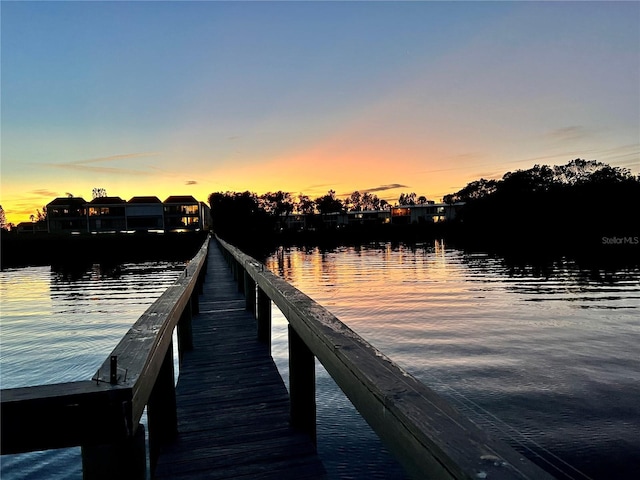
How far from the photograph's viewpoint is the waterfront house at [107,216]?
312ft

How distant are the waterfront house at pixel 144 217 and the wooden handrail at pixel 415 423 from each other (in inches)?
3950

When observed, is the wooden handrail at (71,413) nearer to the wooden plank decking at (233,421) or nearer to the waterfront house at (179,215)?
the wooden plank decking at (233,421)

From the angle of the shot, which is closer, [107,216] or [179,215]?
[107,216]

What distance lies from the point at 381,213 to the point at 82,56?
428 feet

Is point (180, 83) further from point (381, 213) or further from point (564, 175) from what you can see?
point (381, 213)

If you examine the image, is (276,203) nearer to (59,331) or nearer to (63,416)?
(59,331)

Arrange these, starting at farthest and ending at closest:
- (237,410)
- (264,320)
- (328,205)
Result: 1. (328,205)
2. (264,320)
3. (237,410)

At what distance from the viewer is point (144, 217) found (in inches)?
3772

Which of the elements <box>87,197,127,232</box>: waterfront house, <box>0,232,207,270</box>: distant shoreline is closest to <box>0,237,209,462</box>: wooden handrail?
<box>0,232,207,270</box>: distant shoreline

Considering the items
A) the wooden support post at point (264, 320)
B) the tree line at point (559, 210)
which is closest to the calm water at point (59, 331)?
the wooden support post at point (264, 320)

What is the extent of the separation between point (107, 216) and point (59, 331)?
92.8m

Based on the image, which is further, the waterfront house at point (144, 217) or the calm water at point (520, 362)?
the waterfront house at point (144, 217)

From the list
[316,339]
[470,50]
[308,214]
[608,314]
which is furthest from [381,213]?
[316,339]

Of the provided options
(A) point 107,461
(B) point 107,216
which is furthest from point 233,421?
(B) point 107,216
